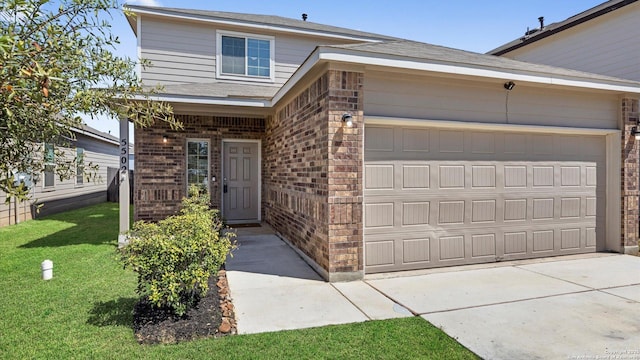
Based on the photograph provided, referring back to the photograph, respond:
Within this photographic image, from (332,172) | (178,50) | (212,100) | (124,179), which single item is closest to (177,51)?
(178,50)

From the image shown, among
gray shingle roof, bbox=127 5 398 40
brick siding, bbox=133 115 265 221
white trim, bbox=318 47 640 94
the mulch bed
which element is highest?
gray shingle roof, bbox=127 5 398 40

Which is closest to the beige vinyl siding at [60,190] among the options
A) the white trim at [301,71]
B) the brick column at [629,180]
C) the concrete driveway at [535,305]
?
the white trim at [301,71]

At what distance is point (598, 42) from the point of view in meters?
9.83

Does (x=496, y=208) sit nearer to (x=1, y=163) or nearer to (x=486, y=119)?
(x=486, y=119)

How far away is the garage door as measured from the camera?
5.21m

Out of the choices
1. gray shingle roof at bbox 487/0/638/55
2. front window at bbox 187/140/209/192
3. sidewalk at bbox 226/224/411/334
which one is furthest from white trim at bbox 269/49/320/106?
gray shingle roof at bbox 487/0/638/55

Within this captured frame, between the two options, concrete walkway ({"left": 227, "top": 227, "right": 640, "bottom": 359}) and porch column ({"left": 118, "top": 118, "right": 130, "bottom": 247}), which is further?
porch column ({"left": 118, "top": 118, "right": 130, "bottom": 247})

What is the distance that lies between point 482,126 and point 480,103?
0.37 metres

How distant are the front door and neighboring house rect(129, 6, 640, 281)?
1560 millimetres

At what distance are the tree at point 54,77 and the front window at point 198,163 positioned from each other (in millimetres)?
5403

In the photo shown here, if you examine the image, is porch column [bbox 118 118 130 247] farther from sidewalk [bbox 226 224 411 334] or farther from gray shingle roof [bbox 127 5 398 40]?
gray shingle roof [bbox 127 5 398 40]

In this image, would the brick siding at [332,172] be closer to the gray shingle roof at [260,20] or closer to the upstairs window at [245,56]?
the upstairs window at [245,56]

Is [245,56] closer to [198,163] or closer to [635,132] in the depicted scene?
[198,163]

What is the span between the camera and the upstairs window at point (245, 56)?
9648 mm
